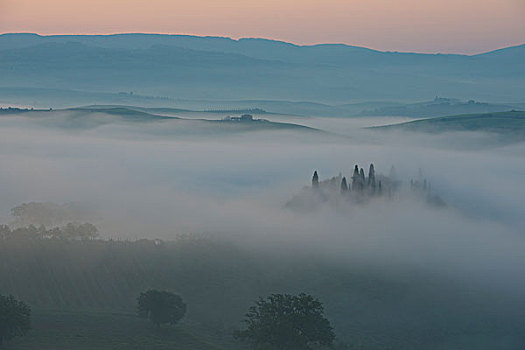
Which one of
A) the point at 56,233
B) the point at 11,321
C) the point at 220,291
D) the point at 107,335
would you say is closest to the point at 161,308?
the point at 107,335

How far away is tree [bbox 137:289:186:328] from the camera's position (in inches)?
5027

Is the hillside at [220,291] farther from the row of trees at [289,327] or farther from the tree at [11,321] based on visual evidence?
the row of trees at [289,327]

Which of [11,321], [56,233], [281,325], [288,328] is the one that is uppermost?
[11,321]

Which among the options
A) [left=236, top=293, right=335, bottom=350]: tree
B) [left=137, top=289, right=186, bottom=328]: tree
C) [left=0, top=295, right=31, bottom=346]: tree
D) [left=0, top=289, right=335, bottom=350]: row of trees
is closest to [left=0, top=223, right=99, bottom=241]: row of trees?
[left=137, top=289, right=186, bottom=328]: tree

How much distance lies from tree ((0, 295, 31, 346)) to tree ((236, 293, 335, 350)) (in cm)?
2877

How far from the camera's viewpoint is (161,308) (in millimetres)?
127938

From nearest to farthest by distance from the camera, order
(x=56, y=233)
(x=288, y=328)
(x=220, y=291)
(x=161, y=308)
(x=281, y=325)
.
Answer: (x=288, y=328) → (x=281, y=325) → (x=161, y=308) → (x=220, y=291) → (x=56, y=233)

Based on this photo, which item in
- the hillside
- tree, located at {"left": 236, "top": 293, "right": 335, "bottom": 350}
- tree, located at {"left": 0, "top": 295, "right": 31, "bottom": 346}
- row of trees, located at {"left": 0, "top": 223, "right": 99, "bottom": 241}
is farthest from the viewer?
row of trees, located at {"left": 0, "top": 223, "right": 99, "bottom": 241}

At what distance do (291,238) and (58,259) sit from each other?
55.4 metres

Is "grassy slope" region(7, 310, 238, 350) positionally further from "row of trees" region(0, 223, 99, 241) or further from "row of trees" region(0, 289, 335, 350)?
"row of trees" region(0, 223, 99, 241)

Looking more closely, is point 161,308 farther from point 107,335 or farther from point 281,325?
point 281,325

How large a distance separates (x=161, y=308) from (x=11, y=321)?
2651 cm

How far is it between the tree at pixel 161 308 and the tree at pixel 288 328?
15.1 meters

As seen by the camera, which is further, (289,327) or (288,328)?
(289,327)
